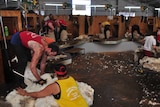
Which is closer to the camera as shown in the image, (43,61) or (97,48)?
(43,61)

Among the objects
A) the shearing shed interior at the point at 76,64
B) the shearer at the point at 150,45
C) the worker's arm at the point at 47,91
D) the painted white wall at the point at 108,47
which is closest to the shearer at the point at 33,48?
the shearing shed interior at the point at 76,64

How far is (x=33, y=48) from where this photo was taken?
2547 mm

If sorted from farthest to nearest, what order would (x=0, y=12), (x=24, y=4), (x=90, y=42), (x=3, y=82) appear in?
(x=90, y=42) → (x=24, y=4) → (x=3, y=82) → (x=0, y=12)

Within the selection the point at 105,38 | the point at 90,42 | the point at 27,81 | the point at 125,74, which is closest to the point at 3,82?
the point at 27,81

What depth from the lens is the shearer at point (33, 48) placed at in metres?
2.43

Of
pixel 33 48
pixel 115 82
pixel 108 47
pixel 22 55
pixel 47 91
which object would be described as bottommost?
pixel 115 82

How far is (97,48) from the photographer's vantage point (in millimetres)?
6871

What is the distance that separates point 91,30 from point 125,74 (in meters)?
3.54

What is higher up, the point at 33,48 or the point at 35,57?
the point at 33,48

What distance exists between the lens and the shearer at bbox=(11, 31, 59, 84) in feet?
7.98

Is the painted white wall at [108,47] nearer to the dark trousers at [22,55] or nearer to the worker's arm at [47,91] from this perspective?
the dark trousers at [22,55]

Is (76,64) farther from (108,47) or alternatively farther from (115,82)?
(108,47)

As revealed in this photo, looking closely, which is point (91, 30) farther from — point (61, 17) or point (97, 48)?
point (61, 17)

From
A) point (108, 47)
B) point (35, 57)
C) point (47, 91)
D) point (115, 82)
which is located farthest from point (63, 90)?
point (108, 47)
